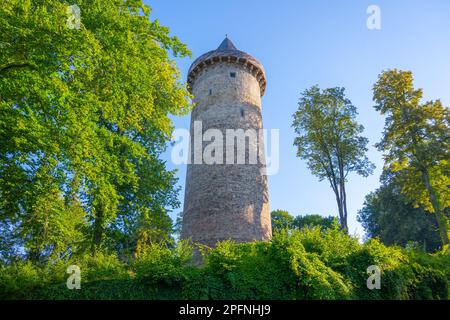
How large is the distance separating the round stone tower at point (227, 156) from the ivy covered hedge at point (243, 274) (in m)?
6.75

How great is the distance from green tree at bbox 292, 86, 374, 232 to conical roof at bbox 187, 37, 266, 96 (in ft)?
13.6

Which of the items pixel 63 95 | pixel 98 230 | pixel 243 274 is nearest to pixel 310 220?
pixel 98 230

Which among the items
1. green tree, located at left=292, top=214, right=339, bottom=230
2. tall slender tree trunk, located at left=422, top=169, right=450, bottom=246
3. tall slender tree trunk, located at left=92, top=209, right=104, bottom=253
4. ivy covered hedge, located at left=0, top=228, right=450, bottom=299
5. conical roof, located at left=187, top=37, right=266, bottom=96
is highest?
conical roof, located at left=187, top=37, right=266, bottom=96

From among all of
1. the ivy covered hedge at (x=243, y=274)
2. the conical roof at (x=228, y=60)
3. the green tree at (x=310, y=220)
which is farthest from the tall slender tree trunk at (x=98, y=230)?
the green tree at (x=310, y=220)

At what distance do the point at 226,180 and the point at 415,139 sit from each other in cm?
1256

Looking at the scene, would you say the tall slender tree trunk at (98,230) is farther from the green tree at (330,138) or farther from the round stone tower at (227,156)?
the green tree at (330,138)

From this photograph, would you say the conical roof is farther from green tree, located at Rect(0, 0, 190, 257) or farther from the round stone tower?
green tree, located at Rect(0, 0, 190, 257)

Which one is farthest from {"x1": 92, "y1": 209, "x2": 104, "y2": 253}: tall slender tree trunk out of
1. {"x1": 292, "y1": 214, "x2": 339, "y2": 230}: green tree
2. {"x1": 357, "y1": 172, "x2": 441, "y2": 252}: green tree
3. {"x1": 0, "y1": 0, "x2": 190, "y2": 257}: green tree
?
{"x1": 292, "y1": 214, "x2": 339, "y2": 230}: green tree

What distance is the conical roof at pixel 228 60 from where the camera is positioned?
2352 centimetres

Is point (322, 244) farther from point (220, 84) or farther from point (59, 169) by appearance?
point (220, 84)

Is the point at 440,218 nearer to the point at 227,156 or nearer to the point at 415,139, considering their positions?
the point at 415,139

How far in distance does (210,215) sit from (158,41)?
32.4 ft

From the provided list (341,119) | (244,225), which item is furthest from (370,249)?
(341,119)

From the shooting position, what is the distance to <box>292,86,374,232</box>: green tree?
2386 centimetres
